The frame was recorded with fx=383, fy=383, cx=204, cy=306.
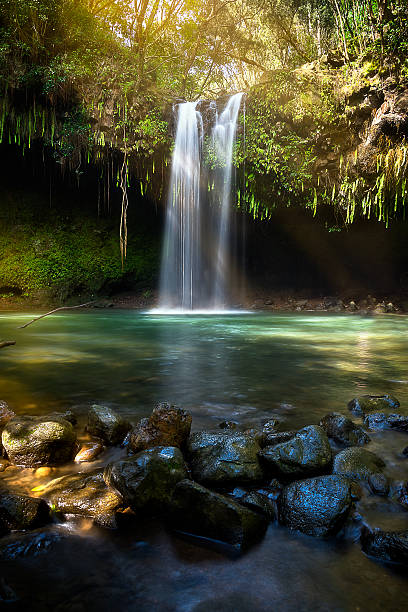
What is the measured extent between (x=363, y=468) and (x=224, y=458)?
0.81 meters

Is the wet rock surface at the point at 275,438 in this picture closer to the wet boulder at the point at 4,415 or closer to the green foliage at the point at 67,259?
the wet boulder at the point at 4,415

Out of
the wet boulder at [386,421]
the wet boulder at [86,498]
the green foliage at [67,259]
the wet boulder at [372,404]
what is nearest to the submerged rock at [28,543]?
the wet boulder at [86,498]

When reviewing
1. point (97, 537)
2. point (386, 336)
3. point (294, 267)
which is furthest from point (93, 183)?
point (97, 537)

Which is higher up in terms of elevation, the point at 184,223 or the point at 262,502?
the point at 184,223

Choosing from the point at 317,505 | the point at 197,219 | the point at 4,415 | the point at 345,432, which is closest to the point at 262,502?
the point at 317,505

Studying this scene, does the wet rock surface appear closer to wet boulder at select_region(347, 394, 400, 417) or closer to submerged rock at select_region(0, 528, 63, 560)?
wet boulder at select_region(347, 394, 400, 417)

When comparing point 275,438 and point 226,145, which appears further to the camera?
point 226,145

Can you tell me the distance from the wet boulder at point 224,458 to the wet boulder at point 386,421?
3.42 feet

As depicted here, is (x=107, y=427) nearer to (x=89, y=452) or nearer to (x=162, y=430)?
(x=89, y=452)

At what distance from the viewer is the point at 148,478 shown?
6.54 feet

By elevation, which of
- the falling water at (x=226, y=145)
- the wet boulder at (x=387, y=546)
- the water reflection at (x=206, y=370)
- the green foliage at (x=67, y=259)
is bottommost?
the water reflection at (x=206, y=370)

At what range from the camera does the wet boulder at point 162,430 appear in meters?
2.54

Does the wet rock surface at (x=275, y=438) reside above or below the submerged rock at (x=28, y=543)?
above

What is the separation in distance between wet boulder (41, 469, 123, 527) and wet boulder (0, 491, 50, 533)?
117mm
